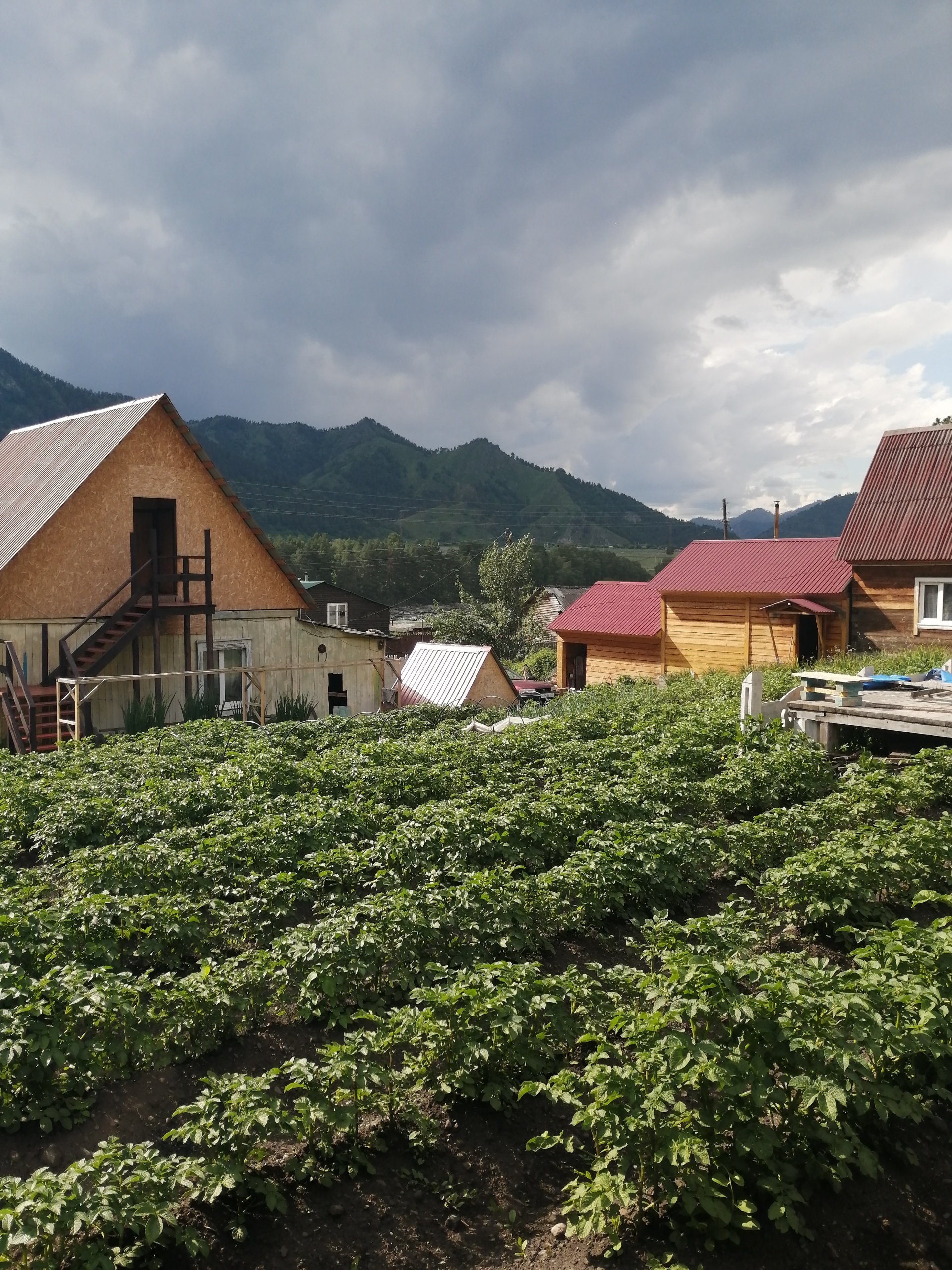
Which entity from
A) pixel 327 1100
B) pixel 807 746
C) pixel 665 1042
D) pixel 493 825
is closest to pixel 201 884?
pixel 493 825

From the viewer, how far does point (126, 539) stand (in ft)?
74.5

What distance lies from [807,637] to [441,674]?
11113mm

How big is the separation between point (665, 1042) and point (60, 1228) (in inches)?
107

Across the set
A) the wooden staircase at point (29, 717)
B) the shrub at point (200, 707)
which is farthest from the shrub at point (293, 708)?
the wooden staircase at point (29, 717)

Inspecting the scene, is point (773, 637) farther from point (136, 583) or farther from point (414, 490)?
point (414, 490)

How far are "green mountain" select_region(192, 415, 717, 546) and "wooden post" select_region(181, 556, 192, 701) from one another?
114m

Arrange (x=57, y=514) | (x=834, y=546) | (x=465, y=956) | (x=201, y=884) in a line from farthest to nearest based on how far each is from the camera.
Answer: (x=834, y=546) < (x=57, y=514) < (x=201, y=884) < (x=465, y=956)

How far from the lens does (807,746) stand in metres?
12.6

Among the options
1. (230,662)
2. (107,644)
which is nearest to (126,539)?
(107,644)

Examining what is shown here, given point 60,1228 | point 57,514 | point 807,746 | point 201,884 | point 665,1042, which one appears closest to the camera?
point 60,1228

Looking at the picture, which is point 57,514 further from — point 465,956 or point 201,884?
point 465,956

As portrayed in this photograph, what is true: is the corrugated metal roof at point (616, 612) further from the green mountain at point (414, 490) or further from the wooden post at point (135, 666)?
the green mountain at point (414, 490)

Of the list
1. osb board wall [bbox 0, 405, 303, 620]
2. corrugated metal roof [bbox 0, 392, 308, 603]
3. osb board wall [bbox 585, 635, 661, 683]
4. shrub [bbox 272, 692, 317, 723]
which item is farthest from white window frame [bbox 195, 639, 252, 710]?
osb board wall [bbox 585, 635, 661, 683]

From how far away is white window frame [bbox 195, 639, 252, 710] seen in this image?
23906 mm
